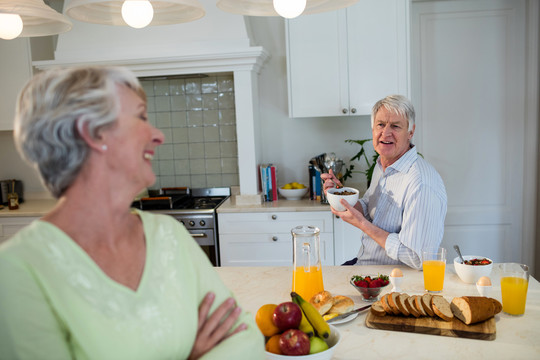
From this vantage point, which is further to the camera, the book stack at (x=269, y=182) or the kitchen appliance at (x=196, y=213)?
the book stack at (x=269, y=182)

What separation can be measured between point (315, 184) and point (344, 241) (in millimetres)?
485

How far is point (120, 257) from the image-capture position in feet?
3.37

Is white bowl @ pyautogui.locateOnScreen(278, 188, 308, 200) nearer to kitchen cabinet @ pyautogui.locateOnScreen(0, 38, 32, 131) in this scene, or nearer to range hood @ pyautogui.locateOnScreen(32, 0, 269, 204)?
range hood @ pyautogui.locateOnScreen(32, 0, 269, 204)

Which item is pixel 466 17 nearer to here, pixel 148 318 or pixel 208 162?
pixel 208 162

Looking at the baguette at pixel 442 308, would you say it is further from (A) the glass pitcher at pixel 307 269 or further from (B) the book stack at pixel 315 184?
(B) the book stack at pixel 315 184

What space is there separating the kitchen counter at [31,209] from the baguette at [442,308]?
9.60 feet

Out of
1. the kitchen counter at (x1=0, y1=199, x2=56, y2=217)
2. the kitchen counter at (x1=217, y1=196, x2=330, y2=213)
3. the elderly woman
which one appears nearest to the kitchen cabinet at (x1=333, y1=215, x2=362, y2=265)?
the kitchen counter at (x1=217, y1=196, x2=330, y2=213)

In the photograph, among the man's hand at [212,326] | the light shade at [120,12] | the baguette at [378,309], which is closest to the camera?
the man's hand at [212,326]

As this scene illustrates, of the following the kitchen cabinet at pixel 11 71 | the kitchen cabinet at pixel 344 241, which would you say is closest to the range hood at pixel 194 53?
Result: the kitchen cabinet at pixel 11 71

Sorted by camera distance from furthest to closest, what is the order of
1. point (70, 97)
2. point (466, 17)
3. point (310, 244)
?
point (466, 17) → point (310, 244) → point (70, 97)

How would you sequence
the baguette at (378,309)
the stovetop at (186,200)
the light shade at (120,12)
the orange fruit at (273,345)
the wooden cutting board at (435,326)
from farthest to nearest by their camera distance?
the stovetop at (186,200), the light shade at (120,12), the baguette at (378,309), the wooden cutting board at (435,326), the orange fruit at (273,345)

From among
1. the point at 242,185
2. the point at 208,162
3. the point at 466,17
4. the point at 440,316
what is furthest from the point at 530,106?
the point at 440,316

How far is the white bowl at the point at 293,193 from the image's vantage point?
3.61 metres

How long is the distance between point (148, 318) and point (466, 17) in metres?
3.54
